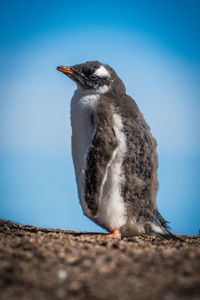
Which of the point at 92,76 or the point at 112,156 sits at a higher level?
the point at 92,76

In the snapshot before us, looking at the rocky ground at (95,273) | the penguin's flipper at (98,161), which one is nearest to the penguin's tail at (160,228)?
the penguin's flipper at (98,161)

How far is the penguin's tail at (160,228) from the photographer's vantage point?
4.36 m

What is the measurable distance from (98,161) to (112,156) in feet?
0.58

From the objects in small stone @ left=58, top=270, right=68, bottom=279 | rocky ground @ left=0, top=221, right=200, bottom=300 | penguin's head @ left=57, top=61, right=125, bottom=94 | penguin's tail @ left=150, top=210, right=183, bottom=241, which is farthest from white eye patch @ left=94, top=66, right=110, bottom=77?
small stone @ left=58, top=270, right=68, bottom=279

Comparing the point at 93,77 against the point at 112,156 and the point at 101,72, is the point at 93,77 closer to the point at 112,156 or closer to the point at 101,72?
the point at 101,72

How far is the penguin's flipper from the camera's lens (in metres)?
3.89

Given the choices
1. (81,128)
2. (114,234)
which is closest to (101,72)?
(81,128)

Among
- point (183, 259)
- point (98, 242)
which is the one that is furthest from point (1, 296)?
point (98, 242)

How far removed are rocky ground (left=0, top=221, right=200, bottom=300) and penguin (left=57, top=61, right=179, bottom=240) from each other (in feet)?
3.54

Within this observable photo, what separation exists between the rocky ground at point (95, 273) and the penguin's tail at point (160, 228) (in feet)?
4.46

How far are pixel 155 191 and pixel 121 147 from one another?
84cm

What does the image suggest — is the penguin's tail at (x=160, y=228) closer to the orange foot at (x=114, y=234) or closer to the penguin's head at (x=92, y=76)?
the orange foot at (x=114, y=234)

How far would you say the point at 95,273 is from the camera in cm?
231

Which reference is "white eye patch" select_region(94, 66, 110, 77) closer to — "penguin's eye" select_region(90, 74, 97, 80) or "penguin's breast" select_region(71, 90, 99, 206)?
"penguin's eye" select_region(90, 74, 97, 80)
